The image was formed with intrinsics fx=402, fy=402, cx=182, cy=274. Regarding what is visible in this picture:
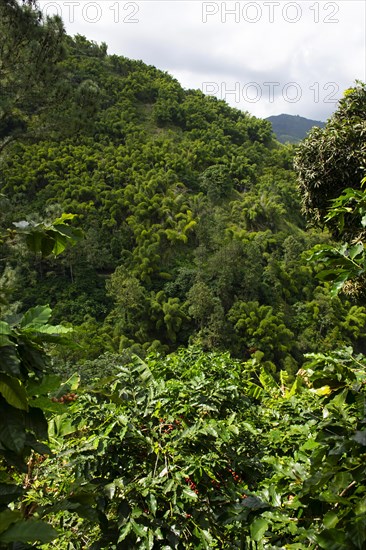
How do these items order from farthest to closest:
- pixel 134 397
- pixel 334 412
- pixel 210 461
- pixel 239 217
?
pixel 239 217 < pixel 134 397 < pixel 210 461 < pixel 334 412

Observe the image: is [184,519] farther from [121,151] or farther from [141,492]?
[121,151]

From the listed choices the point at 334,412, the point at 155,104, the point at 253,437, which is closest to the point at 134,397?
the point at 253,437

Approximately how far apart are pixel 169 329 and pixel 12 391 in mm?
24528

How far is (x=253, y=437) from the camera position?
217 cm

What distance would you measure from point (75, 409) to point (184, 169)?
38186mm

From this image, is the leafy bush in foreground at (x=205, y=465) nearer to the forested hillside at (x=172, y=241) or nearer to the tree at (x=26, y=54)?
the tree at (x=26, y=54)

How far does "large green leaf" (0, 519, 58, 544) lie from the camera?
2.24 feet

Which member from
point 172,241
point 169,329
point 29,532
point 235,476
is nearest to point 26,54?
point 235,476

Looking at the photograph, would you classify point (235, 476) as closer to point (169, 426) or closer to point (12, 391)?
point (169, 426)

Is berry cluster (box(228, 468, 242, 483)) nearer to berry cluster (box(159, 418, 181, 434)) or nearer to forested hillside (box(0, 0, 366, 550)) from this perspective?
forested hillside (box(0, 0, 366, 550))

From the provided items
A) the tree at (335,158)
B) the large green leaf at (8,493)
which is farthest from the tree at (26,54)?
the large green leaf at (8,493)

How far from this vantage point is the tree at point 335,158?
17.0 ft

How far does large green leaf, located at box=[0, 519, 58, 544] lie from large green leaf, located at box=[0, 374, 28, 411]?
0.65 ft

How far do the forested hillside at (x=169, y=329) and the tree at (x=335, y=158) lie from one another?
3 cm
